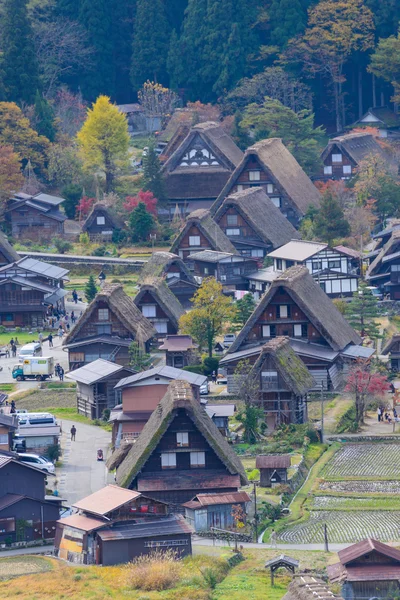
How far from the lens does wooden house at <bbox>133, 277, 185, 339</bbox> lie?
273 feet

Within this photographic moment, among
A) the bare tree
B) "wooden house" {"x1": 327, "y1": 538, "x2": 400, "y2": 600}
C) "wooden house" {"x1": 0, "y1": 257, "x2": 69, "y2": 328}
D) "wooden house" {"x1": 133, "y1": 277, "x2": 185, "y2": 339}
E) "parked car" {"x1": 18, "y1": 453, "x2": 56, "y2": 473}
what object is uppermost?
the bare tree

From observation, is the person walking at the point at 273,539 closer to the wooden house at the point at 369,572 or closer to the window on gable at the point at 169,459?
the window on gable at the point at 169,459

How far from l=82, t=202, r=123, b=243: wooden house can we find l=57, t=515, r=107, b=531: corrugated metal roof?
41784mm

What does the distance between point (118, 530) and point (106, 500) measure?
77.7 inches

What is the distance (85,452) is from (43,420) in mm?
1970

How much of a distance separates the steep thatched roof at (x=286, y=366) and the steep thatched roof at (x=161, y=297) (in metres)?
10.3

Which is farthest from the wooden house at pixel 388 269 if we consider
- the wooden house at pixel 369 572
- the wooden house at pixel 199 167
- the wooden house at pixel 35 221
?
the wooden house at pixel 369 572

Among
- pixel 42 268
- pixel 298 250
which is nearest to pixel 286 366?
pixel 298 250

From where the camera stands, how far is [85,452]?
69188 millimetres

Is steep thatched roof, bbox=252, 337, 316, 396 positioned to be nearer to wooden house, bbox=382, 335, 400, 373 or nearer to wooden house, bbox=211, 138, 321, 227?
wooden house, bbox=382, 335, 400, 373

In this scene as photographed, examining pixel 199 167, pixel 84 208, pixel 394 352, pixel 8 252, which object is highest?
pixel 199 167

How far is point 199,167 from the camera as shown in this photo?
106 meters

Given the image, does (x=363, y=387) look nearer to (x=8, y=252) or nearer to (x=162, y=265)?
(x=162, y=265)

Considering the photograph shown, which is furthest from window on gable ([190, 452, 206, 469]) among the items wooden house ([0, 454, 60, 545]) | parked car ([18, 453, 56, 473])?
parked car ([18, 453, 56, 473])
